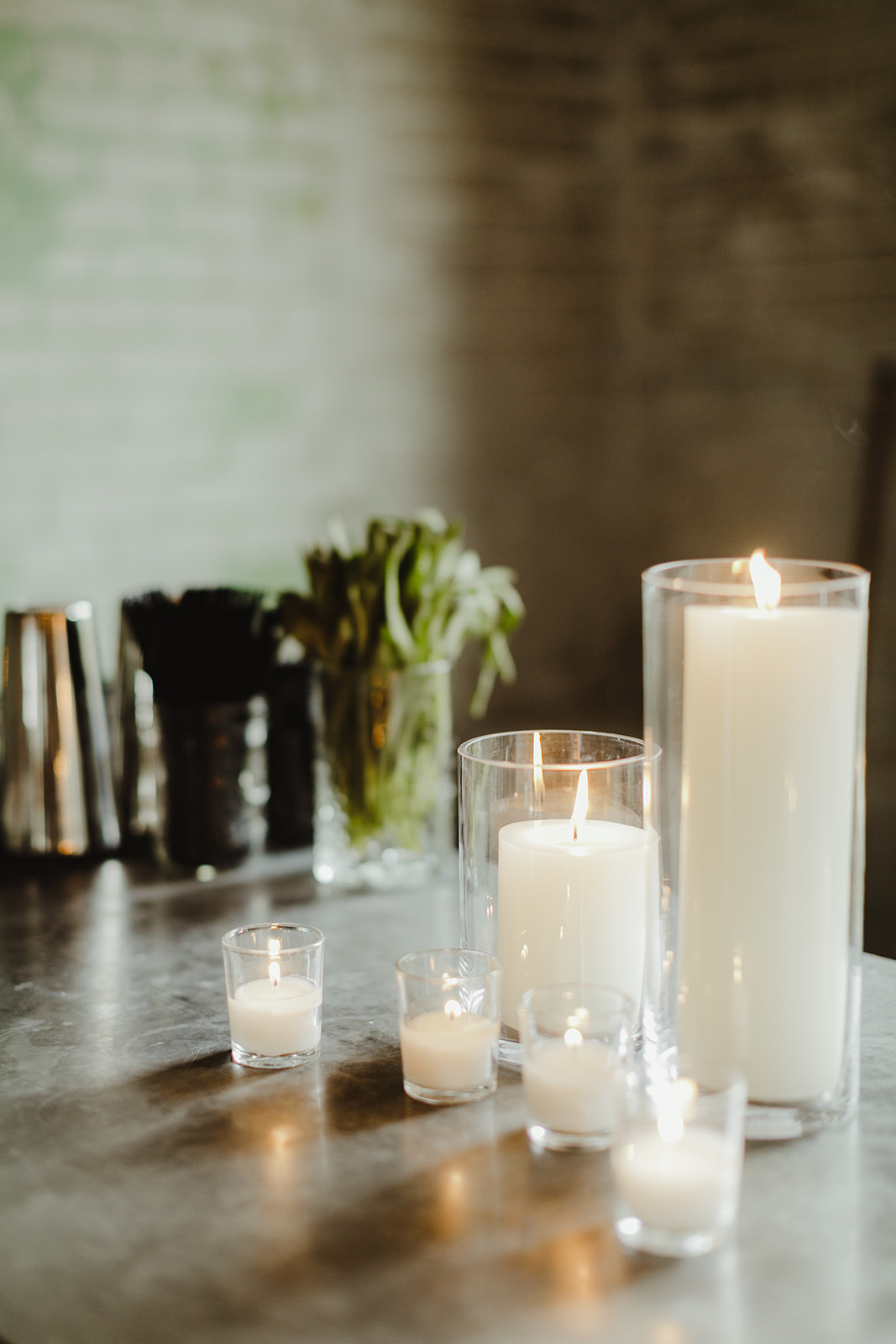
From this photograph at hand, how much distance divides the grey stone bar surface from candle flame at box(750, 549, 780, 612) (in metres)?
0.29

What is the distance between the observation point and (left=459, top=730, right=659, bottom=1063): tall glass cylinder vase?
2.58 feet

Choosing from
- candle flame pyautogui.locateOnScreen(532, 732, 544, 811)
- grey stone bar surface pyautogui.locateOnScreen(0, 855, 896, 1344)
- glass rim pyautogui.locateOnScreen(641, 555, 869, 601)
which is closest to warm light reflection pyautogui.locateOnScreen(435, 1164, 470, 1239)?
grey stone bar surface pyautogui.locateOnScreen(0, 855, 896, 1344)

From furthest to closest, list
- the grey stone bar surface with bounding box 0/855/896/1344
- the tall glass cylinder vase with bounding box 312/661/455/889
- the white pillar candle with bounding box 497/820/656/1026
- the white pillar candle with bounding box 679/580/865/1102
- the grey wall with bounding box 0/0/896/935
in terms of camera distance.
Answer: the grey wall with bounding box 0/0/896/935 → the tall glass cylinder vase with bounding box 312/661/455/889 → the white pillar candle with bounding box 497/820/656/1026 → the white pillar candle with bounding box 679/580/865/1102 → the grey stone bar surface with bounding box 0/855/896/1344

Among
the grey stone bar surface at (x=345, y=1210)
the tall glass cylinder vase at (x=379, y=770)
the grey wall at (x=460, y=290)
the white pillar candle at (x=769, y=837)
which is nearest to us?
the grey stone bar surface at (x=345, y=1210)

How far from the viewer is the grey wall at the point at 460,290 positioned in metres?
1.56

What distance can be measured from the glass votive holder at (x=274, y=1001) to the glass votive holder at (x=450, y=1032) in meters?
0.08

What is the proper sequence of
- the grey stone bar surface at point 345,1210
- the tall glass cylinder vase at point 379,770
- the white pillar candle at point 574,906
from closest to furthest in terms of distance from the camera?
the grey stone bar surface at point 345,1210, the white pillar candle at point 574,906, the tall glass cylinder vase at point 379,770

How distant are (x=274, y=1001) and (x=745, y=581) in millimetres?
388

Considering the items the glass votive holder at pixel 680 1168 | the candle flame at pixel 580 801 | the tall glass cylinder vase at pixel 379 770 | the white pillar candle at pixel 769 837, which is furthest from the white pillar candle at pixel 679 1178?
the tall glass cylinder vase at pixel 379 770

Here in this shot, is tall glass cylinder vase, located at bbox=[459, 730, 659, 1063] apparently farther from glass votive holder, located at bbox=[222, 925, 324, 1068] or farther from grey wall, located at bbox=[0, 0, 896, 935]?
grey wall, located at bbox=[0, 0, 896, 935]

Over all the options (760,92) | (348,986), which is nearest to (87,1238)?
(348,986)

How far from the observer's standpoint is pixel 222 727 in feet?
4.12

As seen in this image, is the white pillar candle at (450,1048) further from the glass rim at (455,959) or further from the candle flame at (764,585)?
the candle flame at (764,585)

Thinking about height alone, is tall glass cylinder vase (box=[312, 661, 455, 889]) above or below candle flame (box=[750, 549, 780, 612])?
below
